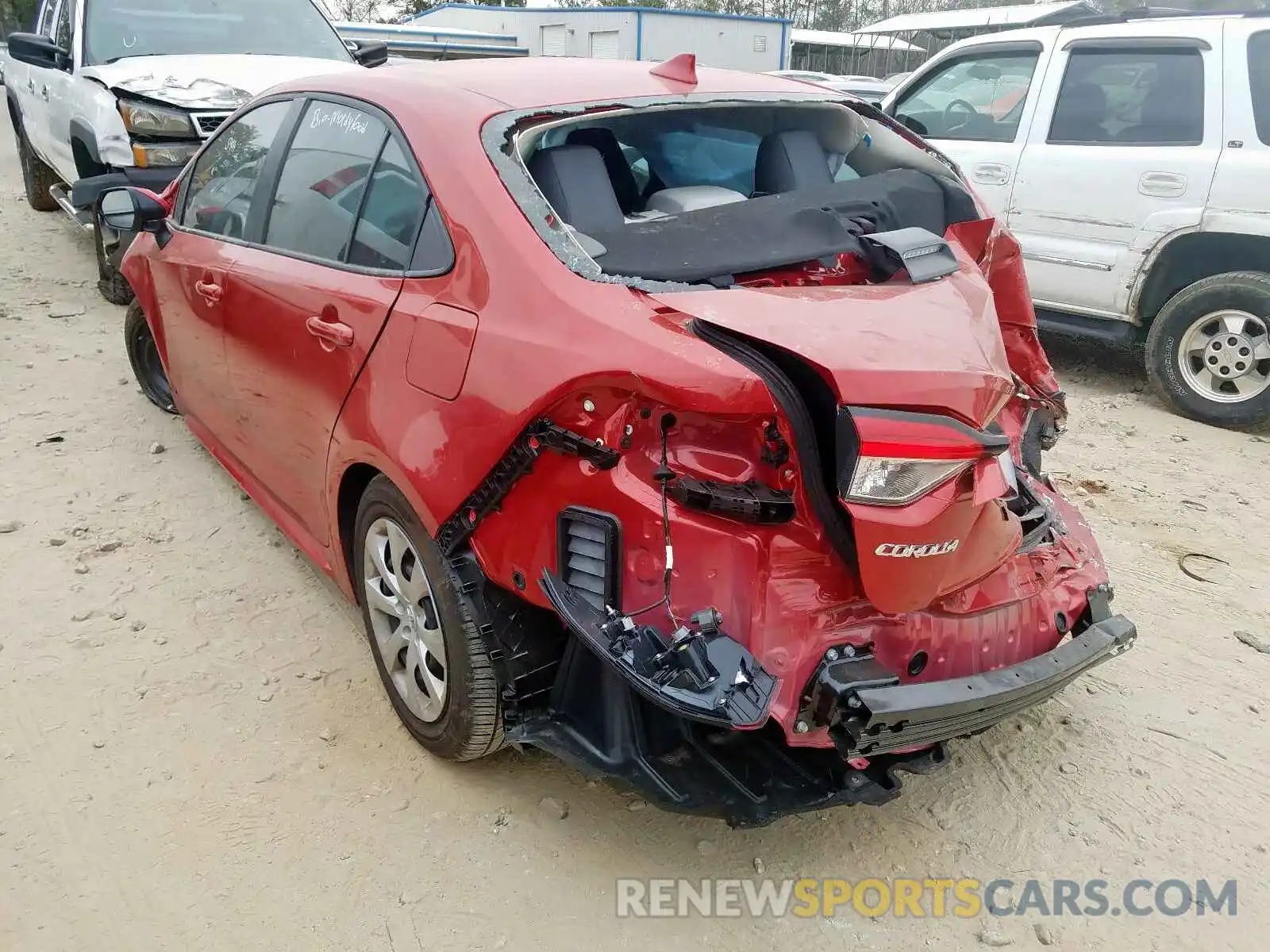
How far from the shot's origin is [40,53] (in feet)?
20.8

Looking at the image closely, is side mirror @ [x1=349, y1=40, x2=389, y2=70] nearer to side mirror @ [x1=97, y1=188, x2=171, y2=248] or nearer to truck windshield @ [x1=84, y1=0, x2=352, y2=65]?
truck windshield @ [x1=84, y1=0, x2=352, y2=65]

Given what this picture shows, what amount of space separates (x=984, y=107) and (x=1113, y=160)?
104cm

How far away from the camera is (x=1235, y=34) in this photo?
16.1ft

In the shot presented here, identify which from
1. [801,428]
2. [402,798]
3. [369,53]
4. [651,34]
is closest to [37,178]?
[369,53]

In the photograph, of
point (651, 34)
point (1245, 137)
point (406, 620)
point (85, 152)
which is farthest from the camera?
point (651, 34)

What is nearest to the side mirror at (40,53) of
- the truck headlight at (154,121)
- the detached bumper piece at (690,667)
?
the truck headlight at (154,121)

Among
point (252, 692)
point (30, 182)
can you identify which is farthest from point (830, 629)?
point (30, 182)

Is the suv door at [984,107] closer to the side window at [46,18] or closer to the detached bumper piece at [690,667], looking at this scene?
the detached bumper piece at [690,667]

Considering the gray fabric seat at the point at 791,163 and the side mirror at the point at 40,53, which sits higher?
the side mirror at the point at 40,53

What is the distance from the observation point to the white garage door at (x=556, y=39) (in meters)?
29.0

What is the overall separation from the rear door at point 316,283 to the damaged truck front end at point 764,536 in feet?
1.40

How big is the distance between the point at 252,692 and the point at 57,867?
0.72 metres

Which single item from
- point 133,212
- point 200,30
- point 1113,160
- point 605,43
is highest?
point 605,43

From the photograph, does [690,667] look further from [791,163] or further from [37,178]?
[37,178]
